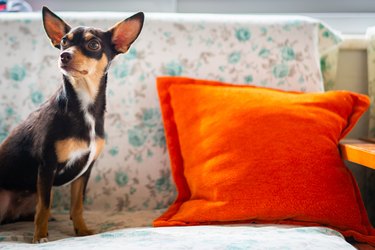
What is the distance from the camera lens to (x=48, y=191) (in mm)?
1044

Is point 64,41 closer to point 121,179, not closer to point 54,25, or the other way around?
point 54,25

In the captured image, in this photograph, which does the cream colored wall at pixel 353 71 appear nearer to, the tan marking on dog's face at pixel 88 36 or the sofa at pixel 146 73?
the sofa at pixel 146 73

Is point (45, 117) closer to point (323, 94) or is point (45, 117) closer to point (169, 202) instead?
point (169, 202)

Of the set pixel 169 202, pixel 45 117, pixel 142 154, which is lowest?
pixel 169 202

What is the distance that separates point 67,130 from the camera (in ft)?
3.48

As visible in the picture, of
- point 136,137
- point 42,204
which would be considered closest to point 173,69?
point 136,137

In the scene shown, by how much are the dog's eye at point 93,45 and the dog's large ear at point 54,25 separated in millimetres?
73

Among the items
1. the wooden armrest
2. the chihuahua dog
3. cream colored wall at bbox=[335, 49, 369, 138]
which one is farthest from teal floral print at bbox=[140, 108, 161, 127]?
cream colored wall at bbox=[335, 49, 369, 138]

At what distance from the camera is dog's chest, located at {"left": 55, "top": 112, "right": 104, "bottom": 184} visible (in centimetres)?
105

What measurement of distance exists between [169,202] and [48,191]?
0.42 meters

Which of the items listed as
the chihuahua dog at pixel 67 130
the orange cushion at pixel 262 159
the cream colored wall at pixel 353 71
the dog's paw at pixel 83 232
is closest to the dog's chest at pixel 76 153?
the chihuahua dog at pixel 67 130

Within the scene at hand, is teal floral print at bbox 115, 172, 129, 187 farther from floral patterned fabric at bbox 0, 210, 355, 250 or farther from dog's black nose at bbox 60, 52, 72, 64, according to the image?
dog's black nose at bbox 60, 52, 72, 64

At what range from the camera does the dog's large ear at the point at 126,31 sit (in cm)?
111

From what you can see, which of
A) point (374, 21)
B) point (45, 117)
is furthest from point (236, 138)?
point (374, 21)
